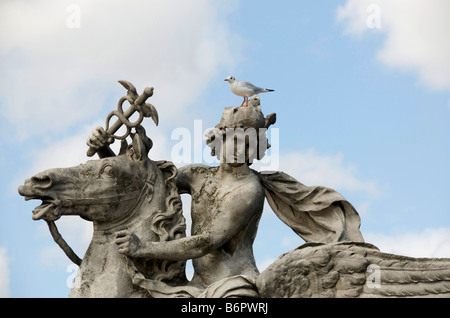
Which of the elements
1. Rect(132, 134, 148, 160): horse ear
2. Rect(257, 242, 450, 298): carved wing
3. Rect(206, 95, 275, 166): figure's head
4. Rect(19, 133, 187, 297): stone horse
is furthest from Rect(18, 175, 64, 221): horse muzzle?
Rect(257, 242, 450, 298): carved wing

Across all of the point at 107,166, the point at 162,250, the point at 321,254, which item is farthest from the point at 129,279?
the point at 321,254

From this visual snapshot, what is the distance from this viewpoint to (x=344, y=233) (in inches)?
401

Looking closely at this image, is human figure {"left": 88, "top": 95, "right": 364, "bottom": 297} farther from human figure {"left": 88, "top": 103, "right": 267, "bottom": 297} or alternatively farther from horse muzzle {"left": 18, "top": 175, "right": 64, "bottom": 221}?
horse muzzle {"left": 18, "top": 175, "right": 64, "bottom": 221}

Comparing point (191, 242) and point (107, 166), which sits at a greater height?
point (107, 166)

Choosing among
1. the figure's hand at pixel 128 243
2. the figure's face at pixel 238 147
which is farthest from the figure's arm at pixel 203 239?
the figure's face at pixel 238 147

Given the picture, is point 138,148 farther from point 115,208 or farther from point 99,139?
point 115,208

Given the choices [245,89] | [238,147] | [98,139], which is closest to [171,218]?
[238,147]

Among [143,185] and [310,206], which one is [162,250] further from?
[310,206]

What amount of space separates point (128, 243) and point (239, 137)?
56.8 inches

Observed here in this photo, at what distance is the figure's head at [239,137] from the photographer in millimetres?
10039

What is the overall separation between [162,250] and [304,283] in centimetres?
131

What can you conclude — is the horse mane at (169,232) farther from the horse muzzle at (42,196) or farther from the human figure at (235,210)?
the horse muzzle at (42,196)

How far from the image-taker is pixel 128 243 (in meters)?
9.67

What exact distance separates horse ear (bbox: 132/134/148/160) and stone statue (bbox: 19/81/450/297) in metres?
0.02
